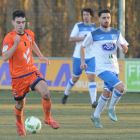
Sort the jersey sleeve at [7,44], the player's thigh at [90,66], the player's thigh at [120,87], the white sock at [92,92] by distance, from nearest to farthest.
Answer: the jersey sleeve at [7,44]
the player's thigh at [120,87]
the white sock at [92,92]
the player's thigh at [90,66]

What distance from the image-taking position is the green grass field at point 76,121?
6.55 m

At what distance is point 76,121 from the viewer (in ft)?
26.3

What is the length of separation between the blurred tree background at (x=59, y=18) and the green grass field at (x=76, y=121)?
134 inches

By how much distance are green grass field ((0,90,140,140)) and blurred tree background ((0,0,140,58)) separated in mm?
3413

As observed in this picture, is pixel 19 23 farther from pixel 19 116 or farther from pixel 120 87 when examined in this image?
pixel 120 87

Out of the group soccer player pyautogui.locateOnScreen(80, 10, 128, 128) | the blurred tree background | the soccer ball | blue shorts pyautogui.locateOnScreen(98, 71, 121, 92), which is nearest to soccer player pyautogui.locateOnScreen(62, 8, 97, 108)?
soccer player pyautogui.locateOnScreen(80, 10, 128, 128)

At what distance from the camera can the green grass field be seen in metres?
6.55

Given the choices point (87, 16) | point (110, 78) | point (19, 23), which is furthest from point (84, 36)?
point (19, 23)

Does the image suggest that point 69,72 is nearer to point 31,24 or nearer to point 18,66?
point 31,24

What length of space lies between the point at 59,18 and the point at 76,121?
919 cm

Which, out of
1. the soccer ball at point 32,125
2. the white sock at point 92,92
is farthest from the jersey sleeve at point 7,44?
the white sock at point 92,92

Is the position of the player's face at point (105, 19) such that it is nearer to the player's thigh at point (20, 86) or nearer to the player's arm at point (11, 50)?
the player's thigh at point (20, 86)

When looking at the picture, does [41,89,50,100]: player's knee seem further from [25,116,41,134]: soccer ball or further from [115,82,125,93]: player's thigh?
[115,82,125,93]: player's thigh

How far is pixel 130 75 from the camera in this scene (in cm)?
1307
